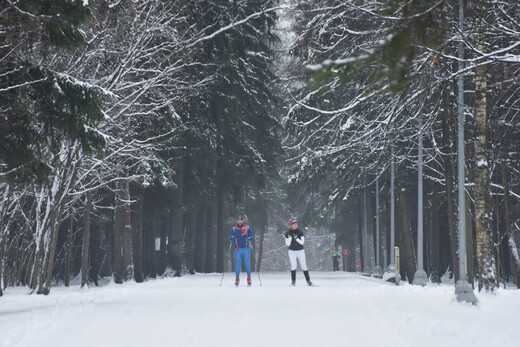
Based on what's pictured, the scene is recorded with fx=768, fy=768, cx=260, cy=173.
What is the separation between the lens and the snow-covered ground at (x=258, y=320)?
951 cm

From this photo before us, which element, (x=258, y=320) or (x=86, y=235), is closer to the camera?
(x=258, y=320)

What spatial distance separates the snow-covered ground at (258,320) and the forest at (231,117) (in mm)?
2543

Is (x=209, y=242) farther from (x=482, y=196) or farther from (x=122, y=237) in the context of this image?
(x=482, y=196)

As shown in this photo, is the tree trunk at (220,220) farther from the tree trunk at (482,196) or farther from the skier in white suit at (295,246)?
the tree trunk at (482,196)

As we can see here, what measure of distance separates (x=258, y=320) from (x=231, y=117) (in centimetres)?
2145

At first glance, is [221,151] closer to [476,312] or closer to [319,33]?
[319,33]

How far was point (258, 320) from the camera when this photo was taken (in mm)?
11773

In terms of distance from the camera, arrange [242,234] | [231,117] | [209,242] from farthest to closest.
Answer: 1. [209,242]
2. [231,117]
3. [242,234]

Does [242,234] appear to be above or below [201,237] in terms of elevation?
below

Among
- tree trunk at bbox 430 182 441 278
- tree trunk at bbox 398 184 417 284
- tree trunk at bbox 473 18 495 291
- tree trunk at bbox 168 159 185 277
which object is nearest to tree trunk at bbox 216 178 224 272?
tree trunk at bbox 168 159 185 277

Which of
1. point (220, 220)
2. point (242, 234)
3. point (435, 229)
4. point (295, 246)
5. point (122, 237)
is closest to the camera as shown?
point (242, 234)

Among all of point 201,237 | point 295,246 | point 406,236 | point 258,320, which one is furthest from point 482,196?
point 201,237

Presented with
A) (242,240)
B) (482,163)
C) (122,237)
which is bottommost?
(242,240)

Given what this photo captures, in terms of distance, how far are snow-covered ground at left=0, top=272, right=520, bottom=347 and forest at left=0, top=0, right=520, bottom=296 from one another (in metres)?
2.54
